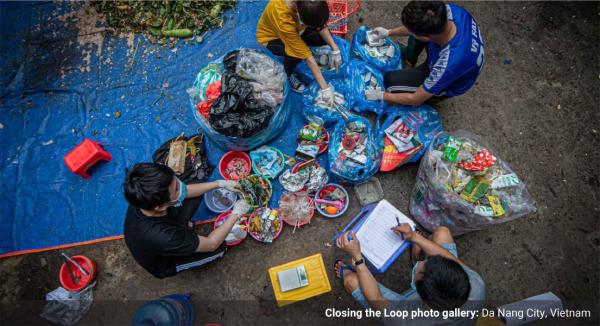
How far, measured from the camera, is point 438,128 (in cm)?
321

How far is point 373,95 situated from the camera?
3.23 meters

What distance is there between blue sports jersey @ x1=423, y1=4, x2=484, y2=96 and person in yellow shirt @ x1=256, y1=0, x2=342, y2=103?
96 centimetres

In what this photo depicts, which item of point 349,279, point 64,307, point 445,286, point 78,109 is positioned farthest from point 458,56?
point 64,307

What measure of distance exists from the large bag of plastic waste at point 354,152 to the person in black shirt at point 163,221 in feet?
3.13

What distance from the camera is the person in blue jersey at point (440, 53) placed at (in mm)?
2477

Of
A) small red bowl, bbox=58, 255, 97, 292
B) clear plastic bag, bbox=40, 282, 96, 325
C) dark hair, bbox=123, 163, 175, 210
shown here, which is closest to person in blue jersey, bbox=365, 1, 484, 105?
dark hair, bbox=123, 163, 175, 210

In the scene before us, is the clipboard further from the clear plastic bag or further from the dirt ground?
the clear plastic bag

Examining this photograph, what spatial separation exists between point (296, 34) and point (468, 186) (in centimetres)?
199

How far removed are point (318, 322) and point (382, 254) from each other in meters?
0.88

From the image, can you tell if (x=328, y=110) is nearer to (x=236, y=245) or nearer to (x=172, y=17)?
(x=236, y=245)

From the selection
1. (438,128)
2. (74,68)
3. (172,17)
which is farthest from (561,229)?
(74,68)

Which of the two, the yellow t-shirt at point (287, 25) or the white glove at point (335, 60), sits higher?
the yellow t-shirt at point (287, 25)

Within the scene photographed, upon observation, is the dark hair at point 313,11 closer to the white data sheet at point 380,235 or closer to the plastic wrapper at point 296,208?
the plastic wrapper at point 296,208

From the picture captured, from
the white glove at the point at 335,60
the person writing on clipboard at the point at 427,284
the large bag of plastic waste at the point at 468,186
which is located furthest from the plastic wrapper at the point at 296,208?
the white glove at the point at 335,60
